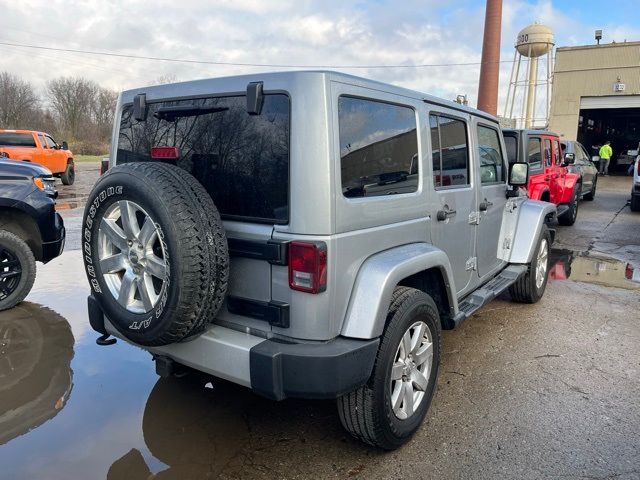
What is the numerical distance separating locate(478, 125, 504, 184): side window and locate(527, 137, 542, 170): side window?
13.7 feet

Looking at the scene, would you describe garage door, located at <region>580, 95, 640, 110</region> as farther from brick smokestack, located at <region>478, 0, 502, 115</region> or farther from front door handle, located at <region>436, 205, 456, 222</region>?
front door handle, located at <region>436, 205, 456, 222</region>

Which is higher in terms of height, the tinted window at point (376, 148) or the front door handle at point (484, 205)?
the tinted window at point (376, 148)

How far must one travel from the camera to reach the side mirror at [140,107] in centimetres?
309

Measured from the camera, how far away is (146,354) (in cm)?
413

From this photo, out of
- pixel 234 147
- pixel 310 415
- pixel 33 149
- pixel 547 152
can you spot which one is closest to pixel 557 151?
pixel 547 152

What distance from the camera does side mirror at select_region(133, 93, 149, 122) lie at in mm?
3094

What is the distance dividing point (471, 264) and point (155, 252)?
2.56 m

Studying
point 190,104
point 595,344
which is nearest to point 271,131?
point 190,104

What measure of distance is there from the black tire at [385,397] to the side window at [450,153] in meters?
0.96

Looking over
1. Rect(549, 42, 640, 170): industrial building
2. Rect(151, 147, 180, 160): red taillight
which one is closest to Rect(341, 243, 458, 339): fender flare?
Rect(151, 147, 180, 160): red taillight

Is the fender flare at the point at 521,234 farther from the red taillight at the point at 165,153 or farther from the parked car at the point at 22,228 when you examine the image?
the parked car at the point at 22,228

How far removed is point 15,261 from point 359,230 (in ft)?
13.2

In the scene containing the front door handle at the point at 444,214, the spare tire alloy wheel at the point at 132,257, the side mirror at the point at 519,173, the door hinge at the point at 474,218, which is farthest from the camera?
the side mirror at the point at 519,173

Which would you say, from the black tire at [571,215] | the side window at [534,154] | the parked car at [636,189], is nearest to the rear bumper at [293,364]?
the side window at [534,154]
